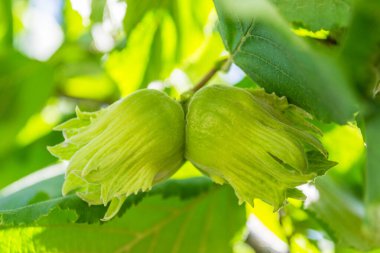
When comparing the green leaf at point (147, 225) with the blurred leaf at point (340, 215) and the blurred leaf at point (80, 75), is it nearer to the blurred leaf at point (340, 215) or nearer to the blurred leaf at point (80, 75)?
the blurred leaf at point (340, 215)

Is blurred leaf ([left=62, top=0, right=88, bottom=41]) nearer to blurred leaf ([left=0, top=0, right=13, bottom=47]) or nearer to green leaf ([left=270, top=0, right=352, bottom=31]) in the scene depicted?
blurred leaf ([left=0, top=0, right=13, bottom=47])

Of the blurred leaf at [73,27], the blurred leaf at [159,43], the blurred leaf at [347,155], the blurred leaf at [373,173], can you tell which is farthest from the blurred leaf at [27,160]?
the blurred leaf at [373,173]

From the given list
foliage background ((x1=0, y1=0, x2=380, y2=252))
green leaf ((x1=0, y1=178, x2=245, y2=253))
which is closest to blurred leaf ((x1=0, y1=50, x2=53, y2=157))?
foliage background ((x1=0, y1=0, x2=380, y2=252))

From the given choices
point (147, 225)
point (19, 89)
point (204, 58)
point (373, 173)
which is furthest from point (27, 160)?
point (373, 173)

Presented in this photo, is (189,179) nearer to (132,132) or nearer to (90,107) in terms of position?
(132,132)

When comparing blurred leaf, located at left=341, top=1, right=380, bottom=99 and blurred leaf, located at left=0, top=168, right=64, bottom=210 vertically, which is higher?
blurred leaf, located at left=341, top=1, right=380, bottom=99
